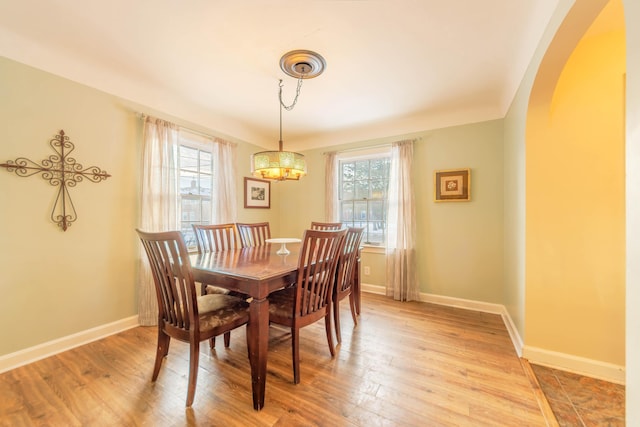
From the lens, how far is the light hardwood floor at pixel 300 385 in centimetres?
139

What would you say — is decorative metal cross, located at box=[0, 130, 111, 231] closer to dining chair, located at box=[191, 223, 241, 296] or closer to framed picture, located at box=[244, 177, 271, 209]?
dining chair, located at box=[191, 223, 241, 296]

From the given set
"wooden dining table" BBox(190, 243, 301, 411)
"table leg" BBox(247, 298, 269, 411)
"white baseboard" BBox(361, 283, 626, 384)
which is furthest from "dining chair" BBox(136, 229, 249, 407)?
"white baseboard" BBox(361, 283, 626, 384)

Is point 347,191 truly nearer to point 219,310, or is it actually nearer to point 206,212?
point 206,212

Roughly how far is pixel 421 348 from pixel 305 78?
2643 mm

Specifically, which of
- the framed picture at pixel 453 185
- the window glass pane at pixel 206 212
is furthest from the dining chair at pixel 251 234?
the framed picture at pixel 453 185

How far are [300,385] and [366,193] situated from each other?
107 inches

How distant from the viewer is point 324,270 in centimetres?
190

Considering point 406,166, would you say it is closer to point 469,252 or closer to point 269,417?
point 469,252

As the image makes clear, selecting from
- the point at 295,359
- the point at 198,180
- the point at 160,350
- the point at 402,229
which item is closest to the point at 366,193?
the point at 402,229

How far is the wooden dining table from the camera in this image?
1449mm

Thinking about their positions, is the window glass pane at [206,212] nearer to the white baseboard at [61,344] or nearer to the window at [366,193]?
→ the white baseboard at [61,344]

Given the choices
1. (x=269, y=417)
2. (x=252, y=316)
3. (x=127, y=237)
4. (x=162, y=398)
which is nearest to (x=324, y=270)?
(x=252, y=316)

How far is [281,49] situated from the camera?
195 centimetres

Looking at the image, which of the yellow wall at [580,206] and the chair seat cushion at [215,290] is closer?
the yellow wall at [580,206]
